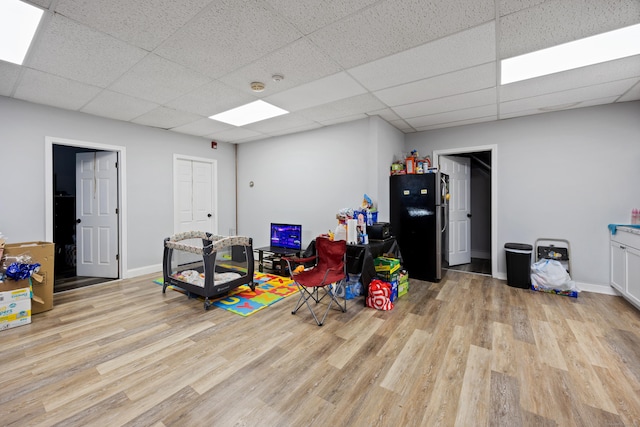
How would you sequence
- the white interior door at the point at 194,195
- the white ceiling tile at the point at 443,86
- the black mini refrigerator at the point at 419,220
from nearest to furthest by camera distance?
the white ceiling tile at the point at 443,86
the black mini refrigerator at the point at 419,220
the white interior door at the point at 194,195

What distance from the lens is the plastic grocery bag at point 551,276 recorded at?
11.8 ft

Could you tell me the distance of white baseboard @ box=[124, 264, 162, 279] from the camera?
14.6 feet

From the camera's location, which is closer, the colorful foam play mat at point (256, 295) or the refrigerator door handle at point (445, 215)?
the colorful foam play mat at point (256, 295)

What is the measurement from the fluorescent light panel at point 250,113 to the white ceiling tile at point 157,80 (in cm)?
79

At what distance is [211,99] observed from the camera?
3.47 meters

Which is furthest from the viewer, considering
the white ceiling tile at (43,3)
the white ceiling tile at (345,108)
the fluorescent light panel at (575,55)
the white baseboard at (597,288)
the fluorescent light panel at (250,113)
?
the fluorescent light panel at (250,113)

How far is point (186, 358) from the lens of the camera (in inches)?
86.4

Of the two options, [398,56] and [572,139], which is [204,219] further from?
[572,139]

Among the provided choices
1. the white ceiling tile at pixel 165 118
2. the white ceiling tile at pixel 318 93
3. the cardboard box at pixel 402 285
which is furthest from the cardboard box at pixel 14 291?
the cardboard box at pixel 402 285

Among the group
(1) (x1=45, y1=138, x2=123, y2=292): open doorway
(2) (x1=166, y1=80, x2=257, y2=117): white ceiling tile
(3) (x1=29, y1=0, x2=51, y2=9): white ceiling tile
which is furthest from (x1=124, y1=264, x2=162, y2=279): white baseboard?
(3) (x1=29, y1=0, x2=51, y2=9): white ceiling tile

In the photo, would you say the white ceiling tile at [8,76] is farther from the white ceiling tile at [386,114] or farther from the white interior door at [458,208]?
the white interior door at [458,208]

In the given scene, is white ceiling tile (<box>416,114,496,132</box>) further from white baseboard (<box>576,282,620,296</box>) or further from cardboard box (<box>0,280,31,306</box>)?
cardboard box (<box>0,280,31,306</box>)

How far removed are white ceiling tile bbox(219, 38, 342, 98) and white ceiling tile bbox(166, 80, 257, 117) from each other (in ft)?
0.62

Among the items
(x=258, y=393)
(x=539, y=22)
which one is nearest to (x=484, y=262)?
(x=539, y=22)
